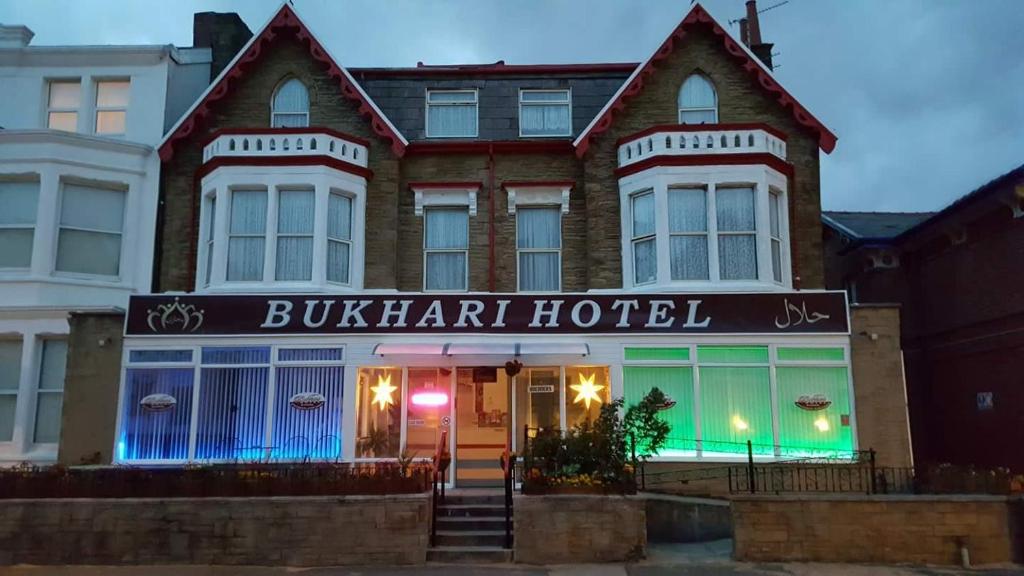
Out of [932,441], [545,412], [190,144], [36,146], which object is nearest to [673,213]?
[545,412]

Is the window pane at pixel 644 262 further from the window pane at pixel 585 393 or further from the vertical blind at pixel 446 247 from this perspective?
the vertical blind at pixel 446 247

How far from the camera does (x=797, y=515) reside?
11.4 metres

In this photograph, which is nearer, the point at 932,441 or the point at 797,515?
the point at 797,515

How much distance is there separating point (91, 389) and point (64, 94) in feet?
23.6

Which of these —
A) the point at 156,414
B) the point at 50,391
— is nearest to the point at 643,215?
the point at 156,414

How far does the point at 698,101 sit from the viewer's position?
1744 cm

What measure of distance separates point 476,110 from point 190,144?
6.58 m

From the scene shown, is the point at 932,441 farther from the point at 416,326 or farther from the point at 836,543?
the point at 416,326

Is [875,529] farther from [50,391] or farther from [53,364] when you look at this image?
[53,364]

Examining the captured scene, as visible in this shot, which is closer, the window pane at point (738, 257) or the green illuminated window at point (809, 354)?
the green illuminated window at point (809, 354)

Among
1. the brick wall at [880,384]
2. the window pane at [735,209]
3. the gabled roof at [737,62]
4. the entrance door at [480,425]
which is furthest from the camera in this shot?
the gabled roof at [737,62]

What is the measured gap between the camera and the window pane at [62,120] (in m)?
17.7

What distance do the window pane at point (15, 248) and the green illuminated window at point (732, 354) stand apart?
14073mm

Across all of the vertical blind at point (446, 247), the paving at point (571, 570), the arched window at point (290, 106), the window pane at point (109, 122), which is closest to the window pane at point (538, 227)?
the vertical blind at point (446, 247)
